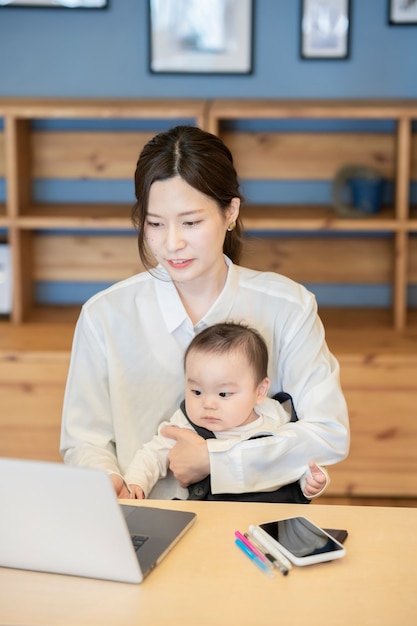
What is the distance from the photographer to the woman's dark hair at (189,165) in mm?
1838

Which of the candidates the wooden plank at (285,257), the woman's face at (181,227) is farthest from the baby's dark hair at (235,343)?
the wooden plank at (285,257)

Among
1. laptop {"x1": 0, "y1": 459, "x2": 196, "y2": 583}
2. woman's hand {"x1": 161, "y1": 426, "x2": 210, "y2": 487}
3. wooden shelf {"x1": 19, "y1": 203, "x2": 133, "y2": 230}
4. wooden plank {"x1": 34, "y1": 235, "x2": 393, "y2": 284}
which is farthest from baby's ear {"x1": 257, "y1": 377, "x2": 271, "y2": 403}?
wooden plank {"x1": 34, "y1": 235, "x2": 393, "y2": 284}

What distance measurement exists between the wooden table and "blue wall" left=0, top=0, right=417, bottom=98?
8.00ft

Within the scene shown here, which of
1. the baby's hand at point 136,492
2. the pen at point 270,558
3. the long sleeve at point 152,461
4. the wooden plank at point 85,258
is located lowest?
the baby's hand at point 136,492

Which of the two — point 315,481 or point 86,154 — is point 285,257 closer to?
point 86,154

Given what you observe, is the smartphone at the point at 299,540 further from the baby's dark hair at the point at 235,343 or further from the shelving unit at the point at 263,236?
the shelving unit at the point at 263,236

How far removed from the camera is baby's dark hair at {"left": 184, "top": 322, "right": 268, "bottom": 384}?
6.11 ft

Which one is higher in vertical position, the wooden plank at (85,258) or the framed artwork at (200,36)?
the framed artwork at (200,36)

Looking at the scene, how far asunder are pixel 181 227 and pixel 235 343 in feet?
0.83

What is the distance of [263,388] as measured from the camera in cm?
190

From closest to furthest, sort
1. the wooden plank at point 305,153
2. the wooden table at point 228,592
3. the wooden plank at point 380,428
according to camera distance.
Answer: the wooden table at point 228,592 < the wooden plank at point 380,428 < the wooden plank at point 305,153

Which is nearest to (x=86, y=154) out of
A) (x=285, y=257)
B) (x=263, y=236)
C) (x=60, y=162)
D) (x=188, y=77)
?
(x=60, y=162)

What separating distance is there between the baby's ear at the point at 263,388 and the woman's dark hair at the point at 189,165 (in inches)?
14.0

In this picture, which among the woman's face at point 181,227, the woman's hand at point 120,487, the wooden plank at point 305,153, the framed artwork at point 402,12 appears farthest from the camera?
the wooden plank at point 305,153
